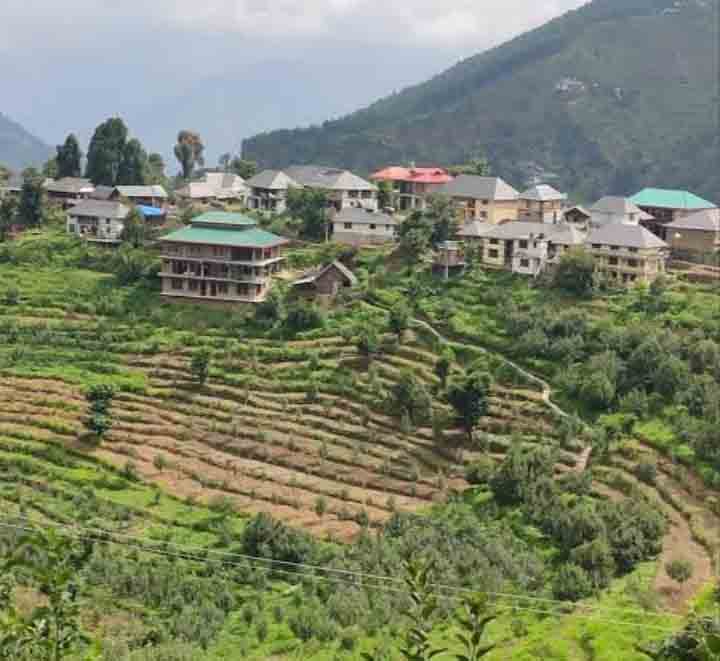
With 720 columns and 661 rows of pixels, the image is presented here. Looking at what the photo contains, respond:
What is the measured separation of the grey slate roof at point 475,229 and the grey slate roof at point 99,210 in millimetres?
17473

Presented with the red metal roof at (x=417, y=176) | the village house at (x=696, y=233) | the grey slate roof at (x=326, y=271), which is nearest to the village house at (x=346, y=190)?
the red metal roof at (x=417, y=176)

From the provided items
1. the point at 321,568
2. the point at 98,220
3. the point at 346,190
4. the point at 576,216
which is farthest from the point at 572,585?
the point at 98,220

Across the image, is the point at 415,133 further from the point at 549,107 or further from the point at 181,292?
the point at 181,292

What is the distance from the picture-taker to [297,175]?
7031 cm

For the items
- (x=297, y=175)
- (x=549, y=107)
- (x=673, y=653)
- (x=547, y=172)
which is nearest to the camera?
(x=673, y=653)

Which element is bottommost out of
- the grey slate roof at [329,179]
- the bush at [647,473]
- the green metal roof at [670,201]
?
the bush at [647,473]

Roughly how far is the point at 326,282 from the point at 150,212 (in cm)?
1432

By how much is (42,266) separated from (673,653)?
152 feet

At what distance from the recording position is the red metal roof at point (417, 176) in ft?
219

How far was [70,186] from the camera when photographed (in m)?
66.8

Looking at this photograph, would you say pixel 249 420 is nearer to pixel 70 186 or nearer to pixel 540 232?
pixel 540 232

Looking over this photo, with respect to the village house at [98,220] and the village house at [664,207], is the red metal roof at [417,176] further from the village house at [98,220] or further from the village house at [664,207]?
the village house at [98,220]

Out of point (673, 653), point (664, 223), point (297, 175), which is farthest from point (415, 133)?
point (673, 653)

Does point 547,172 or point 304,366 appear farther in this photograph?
point 547,172
